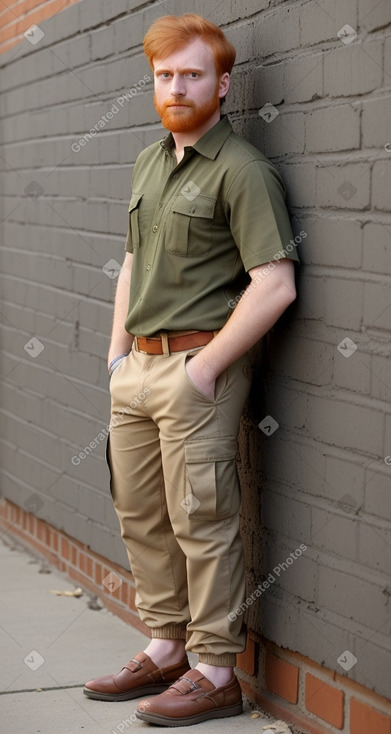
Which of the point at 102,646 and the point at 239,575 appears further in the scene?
the point at 102,646

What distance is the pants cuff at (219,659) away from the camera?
373 centimetres

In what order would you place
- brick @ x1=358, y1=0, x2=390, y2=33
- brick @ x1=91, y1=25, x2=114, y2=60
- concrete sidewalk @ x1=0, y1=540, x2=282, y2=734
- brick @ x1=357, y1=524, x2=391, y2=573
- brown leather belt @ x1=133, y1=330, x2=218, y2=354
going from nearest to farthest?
brick @ x1=358, y1=0, x2=390, y2=33 → brick @ x1=357, y1=524, x2=391, y2=573 → brown leather belt @ x1=133, y1=330, x2=218, y2=354 → concrete sidewalk @ x1=0, y1=540, x2=282, y2=734 → brick @ x1=91, y1=25, x2=114, y2=60

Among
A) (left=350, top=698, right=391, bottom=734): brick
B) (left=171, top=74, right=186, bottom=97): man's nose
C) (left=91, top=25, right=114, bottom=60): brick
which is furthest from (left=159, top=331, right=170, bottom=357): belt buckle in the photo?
(left=91, top=25, right=114, bottom=60): brick

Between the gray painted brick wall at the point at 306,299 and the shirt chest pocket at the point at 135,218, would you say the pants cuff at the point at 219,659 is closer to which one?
the gray painted brick wall at the point at 306,299

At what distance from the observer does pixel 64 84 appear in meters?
5.59

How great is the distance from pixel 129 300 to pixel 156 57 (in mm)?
842

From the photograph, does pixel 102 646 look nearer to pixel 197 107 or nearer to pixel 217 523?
pixel 217 523

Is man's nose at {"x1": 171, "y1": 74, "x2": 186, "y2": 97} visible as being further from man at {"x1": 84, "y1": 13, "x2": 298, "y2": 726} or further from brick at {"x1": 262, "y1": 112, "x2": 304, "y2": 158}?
brick at {"x1": 262, "y1": 112, "x2": 304, "y2": 158}

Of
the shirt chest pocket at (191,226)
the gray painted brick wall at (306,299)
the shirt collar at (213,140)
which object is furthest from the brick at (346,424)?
the shirt collar at (213,140)

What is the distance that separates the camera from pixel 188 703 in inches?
146

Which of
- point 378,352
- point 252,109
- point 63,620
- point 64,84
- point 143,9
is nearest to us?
point 378,352

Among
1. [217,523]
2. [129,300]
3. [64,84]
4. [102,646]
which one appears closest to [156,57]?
[129,300]

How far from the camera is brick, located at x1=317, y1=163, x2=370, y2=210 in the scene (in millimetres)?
3232

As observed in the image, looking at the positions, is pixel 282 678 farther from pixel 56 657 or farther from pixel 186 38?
pixel 186 38
